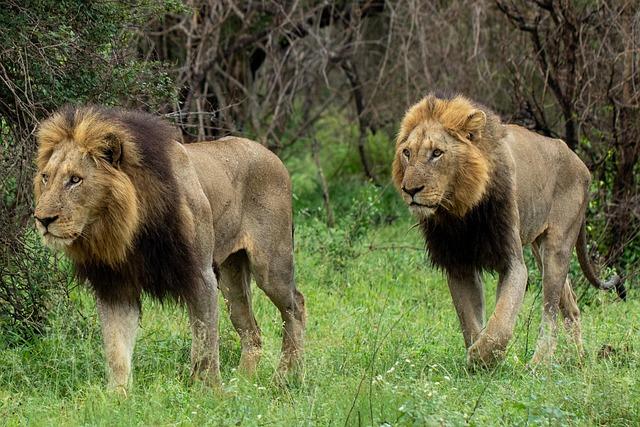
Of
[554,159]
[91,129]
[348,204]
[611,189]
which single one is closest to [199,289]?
[91,129]

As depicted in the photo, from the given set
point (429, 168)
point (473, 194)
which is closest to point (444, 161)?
point (429, 168)

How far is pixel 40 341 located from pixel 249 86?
5974 millimetres

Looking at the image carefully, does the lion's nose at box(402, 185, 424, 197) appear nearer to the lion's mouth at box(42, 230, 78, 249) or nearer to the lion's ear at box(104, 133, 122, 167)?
the lion's ear at box(104, 133, 122, 167)

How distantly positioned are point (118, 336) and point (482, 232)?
1.83 m

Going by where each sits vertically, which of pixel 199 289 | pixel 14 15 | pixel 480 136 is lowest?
pixel 199 289

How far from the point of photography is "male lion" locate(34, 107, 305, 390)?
4.68 meters

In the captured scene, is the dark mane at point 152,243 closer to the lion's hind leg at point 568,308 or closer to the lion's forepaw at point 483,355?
the lion's forepaw at point 483,355

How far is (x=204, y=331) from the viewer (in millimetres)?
5039

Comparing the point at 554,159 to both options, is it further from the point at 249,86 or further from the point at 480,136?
the point at 249,86

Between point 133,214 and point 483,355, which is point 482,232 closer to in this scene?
point 483,355

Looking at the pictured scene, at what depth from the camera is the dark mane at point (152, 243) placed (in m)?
4.84

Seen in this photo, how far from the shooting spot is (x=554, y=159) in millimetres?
6598

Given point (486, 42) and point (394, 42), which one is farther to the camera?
point (394, 42)

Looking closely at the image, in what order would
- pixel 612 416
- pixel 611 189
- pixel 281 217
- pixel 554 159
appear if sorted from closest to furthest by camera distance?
pixel 612 416 → pixel 281 217 → pixel 554 159 → pixel 611 189
